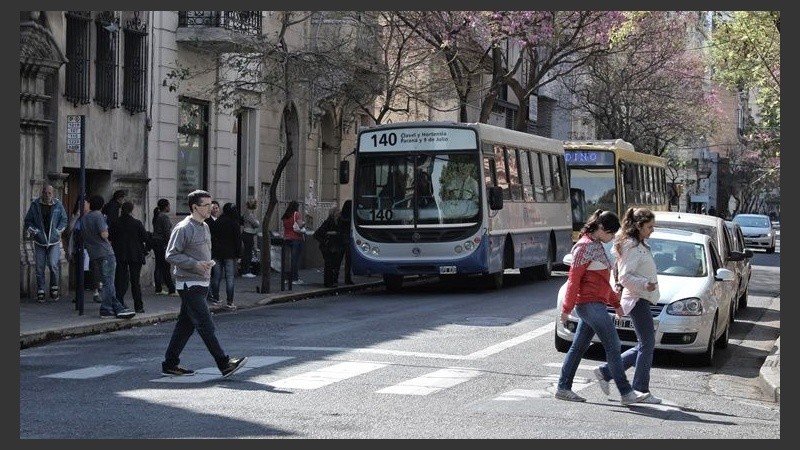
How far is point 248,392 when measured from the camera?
12.5m

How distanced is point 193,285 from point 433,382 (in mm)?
2504

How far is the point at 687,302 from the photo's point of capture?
1539 centimetres

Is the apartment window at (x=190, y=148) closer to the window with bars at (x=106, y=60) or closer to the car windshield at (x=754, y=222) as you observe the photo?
the window with bars at (x=106, y=60)

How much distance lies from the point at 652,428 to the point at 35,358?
7.71 meters

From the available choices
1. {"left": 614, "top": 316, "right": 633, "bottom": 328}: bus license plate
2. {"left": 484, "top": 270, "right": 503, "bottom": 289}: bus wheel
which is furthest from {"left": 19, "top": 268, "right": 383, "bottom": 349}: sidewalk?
{"left": 614, "top": 316, "right": 633, "bottom": 328}: bus license plate

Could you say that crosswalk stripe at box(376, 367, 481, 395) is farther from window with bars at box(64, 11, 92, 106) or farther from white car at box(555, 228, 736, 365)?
window with bars at box(64, 11, 92, 106)

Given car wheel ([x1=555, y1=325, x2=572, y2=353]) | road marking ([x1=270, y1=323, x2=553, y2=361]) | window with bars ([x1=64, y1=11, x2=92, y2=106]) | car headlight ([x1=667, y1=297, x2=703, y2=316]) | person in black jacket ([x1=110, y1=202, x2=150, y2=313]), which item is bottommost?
road marking ([x1=270, y1=323, x2=553, y2=361])

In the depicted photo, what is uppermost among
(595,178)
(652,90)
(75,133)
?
(652,90)

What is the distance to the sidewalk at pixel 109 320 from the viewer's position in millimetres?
17969

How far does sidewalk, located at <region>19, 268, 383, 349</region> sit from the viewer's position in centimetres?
1797

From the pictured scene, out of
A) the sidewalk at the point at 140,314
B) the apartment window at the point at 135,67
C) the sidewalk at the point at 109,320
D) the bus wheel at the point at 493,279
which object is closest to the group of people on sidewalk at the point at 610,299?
the sidewalk at the point at 140,314

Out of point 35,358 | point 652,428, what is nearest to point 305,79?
point 35,358

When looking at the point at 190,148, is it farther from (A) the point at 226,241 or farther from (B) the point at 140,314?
(B) the point at 140,314

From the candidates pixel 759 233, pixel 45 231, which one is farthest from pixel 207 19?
pixel 759 233
